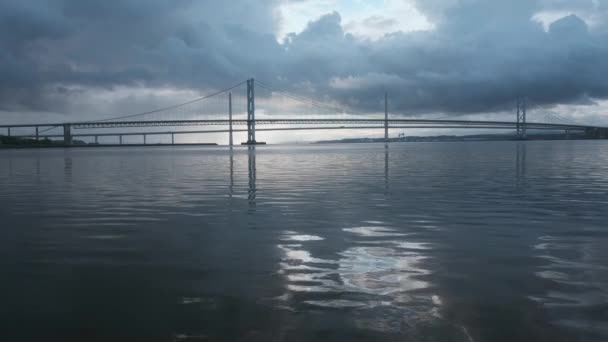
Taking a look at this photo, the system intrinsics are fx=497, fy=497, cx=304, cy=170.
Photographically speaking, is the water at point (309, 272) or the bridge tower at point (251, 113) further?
the bridge tower at point (251, 113)

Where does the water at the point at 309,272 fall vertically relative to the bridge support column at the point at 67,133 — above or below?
below

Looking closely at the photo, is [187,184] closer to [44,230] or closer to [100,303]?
[44,230]

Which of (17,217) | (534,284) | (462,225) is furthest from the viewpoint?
(17,217)

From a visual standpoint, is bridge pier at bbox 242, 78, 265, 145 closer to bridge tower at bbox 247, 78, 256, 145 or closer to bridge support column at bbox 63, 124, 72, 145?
bridge tower at bbox 247, 78, 256, 145

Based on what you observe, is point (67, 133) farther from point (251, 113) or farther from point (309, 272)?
point (309, 272)

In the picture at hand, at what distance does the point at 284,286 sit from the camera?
155 inches

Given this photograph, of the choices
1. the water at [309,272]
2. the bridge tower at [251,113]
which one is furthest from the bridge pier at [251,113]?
the water at [309,272]

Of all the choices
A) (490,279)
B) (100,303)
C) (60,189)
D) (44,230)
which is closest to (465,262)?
(490,279)

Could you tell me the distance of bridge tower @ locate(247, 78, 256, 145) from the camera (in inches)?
3588

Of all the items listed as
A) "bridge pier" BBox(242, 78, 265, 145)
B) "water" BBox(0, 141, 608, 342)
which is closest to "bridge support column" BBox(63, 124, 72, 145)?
"bridge pier" BBox(242, 78, 265, 145)

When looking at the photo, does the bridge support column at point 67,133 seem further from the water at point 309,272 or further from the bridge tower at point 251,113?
the water at point 309,272

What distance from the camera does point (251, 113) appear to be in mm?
93500

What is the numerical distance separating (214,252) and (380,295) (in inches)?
85.3

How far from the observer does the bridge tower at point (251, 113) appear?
91125mm
